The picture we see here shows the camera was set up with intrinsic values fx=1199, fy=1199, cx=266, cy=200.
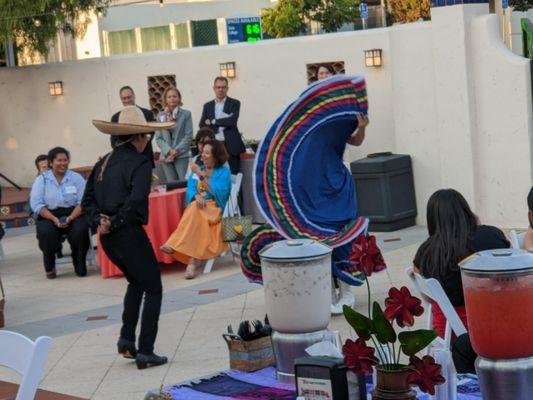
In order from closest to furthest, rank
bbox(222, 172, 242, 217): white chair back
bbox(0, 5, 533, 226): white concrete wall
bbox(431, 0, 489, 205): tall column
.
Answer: bbox(222, 172, 242, 217): white chair back < bbox(0, 5, 533, 226): white concrete wall < bbox(431, 0, 489, 205): tall column

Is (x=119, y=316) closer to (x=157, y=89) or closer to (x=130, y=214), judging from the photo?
(x=130, y=214)

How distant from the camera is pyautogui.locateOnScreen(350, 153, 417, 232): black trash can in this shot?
42.7 feet

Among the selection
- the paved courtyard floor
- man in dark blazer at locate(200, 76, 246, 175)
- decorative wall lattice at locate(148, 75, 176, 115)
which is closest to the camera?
the paved courtyard floor

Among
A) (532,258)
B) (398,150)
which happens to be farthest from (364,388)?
(398,150)

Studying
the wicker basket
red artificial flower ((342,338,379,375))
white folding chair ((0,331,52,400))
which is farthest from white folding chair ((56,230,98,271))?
red artificial flower ((342,338,379,375))

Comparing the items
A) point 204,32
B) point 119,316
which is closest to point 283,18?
point 204,32

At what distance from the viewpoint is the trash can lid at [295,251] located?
5.16 m

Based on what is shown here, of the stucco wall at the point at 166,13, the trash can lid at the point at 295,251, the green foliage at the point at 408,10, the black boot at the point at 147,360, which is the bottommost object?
the black boot at the point at 147,360

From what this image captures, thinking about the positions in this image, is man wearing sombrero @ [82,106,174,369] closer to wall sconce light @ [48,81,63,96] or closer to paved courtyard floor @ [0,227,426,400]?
paved courtyard floor @ [0,227,426,400]

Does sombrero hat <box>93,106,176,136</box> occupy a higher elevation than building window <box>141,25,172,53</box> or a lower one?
lower

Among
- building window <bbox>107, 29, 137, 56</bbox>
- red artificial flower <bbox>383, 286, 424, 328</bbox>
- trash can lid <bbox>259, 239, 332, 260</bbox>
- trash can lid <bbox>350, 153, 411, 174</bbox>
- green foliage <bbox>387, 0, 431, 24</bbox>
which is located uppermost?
green foliage <bbox>387, 0, 431, 24</bbox>

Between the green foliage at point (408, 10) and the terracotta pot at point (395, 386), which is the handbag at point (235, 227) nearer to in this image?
the terracotta pot at point (395, 386)

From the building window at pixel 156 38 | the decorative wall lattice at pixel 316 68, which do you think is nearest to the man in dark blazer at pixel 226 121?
the decorative wall lattice at pixel 316 68

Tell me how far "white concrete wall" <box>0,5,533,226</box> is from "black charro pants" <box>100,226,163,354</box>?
554 centimetres
